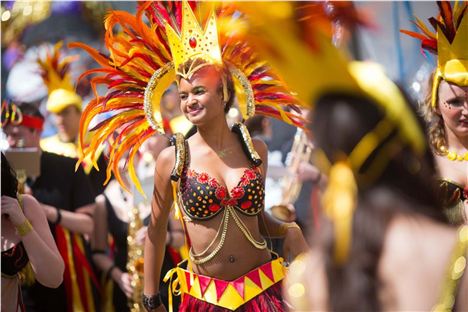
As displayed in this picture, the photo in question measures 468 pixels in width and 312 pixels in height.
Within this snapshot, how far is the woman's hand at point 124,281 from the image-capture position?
672 cm

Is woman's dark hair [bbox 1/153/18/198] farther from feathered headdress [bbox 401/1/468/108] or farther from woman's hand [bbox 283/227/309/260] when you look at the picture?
feathered headdress [bbox 401/1/468/108]

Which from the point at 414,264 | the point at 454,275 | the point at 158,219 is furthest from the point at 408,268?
the point at 158,219

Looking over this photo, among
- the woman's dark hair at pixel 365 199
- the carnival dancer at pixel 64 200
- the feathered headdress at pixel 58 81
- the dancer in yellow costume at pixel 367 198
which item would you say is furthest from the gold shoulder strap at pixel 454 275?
the feathered headdress at pixel 58 81

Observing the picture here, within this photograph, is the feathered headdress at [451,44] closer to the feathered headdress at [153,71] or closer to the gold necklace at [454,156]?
the gold necklace at [454,156]

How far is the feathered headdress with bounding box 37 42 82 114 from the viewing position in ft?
25.8

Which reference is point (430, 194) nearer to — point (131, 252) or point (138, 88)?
point (138, 88)

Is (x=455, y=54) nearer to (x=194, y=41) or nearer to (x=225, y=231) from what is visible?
(x=194, y=41)

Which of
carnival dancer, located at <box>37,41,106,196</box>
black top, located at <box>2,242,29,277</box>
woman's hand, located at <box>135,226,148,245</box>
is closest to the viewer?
black top, located at <box>2,242,29,277</box>

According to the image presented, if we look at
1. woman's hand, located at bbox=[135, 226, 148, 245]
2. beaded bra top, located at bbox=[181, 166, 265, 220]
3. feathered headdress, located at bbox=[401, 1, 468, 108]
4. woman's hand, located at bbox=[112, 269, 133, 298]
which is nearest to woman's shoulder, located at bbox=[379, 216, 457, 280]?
beaded bra top, located at bbox=[181, 166, 265, 220]

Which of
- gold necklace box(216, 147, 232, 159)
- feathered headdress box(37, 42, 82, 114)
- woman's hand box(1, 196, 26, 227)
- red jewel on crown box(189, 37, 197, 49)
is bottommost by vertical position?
woman's hand box(1, 196, 26, 227)

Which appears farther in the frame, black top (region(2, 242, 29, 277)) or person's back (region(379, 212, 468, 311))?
black top (region(2, 242, 29, 277))

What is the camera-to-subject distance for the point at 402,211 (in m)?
2.16

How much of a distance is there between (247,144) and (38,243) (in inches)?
44.5

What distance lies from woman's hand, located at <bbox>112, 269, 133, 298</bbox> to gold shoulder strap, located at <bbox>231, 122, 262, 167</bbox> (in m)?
2.39
